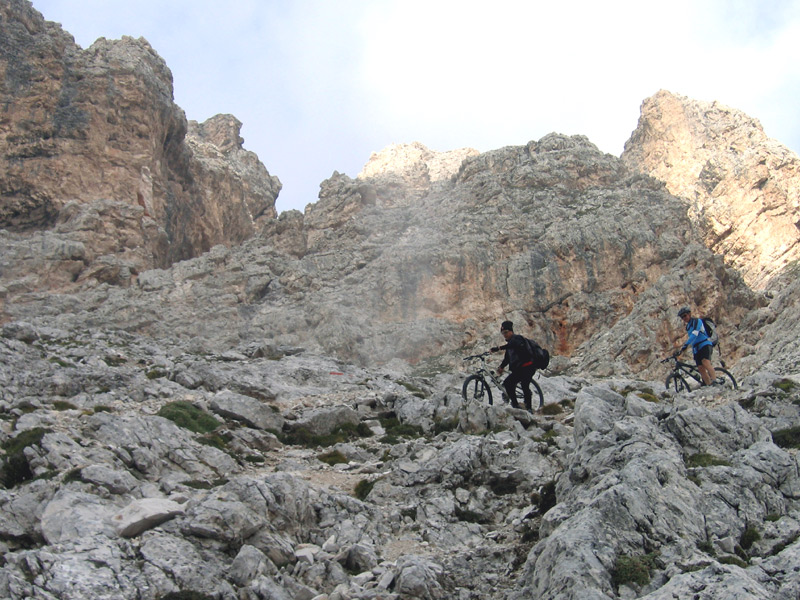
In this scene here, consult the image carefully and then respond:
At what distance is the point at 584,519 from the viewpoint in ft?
30.7

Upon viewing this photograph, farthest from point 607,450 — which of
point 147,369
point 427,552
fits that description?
point 147,369

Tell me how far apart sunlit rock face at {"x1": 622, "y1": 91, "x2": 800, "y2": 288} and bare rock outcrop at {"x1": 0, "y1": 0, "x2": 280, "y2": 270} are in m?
40.4

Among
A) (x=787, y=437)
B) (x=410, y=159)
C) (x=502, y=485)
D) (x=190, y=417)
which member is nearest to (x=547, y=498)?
(x=502, y=485)

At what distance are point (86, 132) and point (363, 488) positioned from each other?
155ft

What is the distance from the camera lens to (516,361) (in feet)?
60.3

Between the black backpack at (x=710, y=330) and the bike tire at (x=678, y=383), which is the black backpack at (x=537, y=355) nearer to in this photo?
the bike tire at (x=678, y=383)

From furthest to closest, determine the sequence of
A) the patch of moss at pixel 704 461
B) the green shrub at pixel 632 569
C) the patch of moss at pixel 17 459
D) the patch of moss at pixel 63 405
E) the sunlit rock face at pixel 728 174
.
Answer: the sunlit rock face at pixel 728 174 < the patch of moss at pixel 63 405 < the patch of moss at pixel 17 459 < the patch of moss at pixel 704 461 < the green shrub at pixel 632 569

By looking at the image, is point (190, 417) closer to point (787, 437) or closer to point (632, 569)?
point (632, 569)

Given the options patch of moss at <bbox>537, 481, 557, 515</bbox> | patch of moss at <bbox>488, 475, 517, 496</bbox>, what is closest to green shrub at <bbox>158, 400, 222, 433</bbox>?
patch of moss at <bbox>488, 475, 517, 496</bbox>

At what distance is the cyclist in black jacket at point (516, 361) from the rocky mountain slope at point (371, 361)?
80 centimetres

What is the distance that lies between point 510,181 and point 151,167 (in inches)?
1127

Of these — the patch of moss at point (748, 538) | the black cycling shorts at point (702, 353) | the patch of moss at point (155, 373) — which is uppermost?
the patch of moss at point (155, 373)

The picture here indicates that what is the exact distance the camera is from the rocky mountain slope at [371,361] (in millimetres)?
10148

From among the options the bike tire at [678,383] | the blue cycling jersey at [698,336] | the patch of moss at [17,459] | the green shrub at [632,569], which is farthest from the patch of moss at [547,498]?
the patch of moss at [17,459]
